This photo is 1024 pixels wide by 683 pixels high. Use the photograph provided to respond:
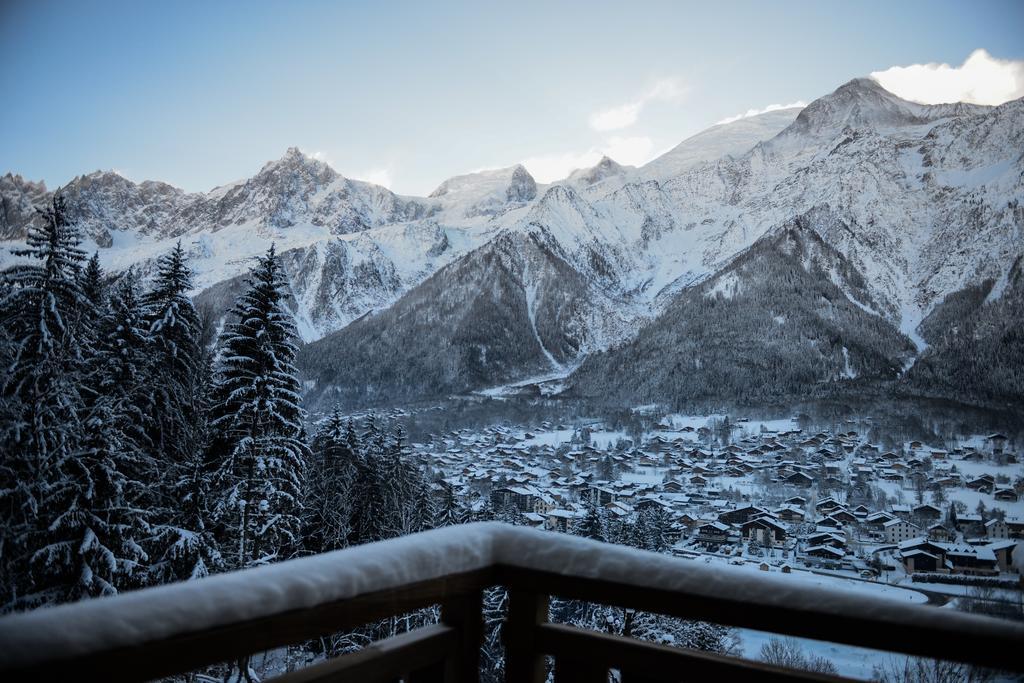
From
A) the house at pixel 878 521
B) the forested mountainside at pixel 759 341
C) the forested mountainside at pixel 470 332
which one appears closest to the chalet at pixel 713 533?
the house at pixel 878 521

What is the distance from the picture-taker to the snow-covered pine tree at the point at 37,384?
9.12m

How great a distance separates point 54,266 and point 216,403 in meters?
3.46

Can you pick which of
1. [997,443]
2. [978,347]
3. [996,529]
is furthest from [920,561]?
[978,347]

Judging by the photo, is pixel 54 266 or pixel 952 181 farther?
pixel 952 181

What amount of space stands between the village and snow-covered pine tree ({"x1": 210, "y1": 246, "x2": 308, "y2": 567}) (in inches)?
446

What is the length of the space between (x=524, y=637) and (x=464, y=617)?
0.15 metres

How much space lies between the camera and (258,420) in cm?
1130

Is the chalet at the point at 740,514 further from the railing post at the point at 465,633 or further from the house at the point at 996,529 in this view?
the railing post at the point at 465,633

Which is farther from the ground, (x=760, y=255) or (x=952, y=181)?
(x=952, y=181)

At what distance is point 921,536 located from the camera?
37969 mm

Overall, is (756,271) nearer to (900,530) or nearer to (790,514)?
(790,514)

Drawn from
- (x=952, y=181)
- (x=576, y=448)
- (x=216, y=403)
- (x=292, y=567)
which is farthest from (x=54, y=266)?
(x=952, y=181)

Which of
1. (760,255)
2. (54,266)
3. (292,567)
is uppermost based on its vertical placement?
(760,255)

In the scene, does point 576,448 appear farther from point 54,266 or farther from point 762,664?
point 762,664
